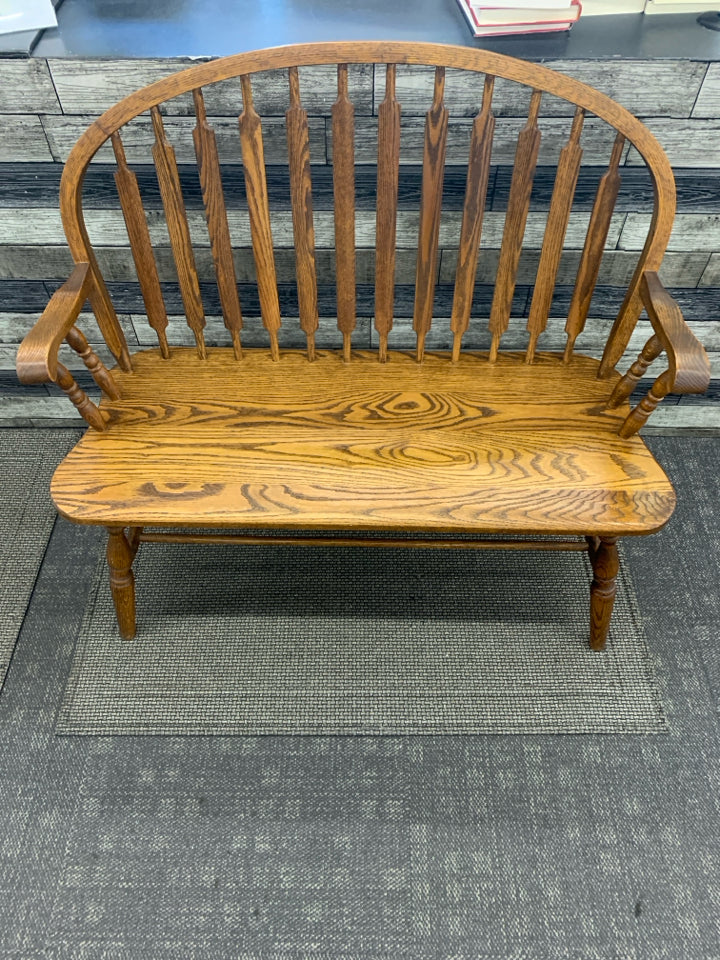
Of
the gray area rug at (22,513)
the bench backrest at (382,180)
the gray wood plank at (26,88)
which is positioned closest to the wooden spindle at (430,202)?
the bench backrest at (382,180)

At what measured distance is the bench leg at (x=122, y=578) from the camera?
56.1 inches

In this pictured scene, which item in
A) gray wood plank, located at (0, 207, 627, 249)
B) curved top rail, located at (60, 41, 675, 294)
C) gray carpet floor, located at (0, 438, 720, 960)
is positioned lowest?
gray carpet floor, located at (0, 438, 720, 960)

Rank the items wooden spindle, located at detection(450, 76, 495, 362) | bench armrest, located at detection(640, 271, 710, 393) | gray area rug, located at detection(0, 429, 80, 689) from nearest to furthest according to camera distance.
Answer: bench armrest, located at detection(640, 271, 710, 393) → wooden spindle, located at detection(450, 76, 495, 362) → gray area rug, located at detection(0, 429, 80, 689)

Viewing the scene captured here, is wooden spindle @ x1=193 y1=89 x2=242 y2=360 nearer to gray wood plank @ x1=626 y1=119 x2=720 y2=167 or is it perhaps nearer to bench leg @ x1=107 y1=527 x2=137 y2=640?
bench leg @ x1=107 y1=527 x2=137 y2=640

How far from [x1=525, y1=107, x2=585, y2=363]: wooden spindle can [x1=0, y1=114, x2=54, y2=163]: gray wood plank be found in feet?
3.26

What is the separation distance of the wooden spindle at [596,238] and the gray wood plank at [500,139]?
0.16m

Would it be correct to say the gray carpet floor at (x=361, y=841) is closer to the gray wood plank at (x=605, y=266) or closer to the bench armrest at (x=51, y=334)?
the bench armrest at (x=51, y=334)

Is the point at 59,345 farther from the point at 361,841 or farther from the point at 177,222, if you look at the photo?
the point at 361,841

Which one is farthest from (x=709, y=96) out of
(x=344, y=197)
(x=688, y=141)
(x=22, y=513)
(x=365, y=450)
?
(x=22, y=513)

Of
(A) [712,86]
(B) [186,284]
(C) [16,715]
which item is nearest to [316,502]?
(B) [186,284]

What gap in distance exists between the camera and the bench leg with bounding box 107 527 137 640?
1.42 metres

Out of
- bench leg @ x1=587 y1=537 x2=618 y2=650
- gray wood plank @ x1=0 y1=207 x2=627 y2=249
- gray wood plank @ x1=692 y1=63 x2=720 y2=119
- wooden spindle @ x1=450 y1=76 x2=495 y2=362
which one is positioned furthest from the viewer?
gray wood plank @ x1=0 y1=207 x2=627 y2=249

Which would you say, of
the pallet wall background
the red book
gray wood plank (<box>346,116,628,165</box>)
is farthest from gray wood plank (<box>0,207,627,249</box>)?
the red book

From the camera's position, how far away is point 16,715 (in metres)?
1.49
